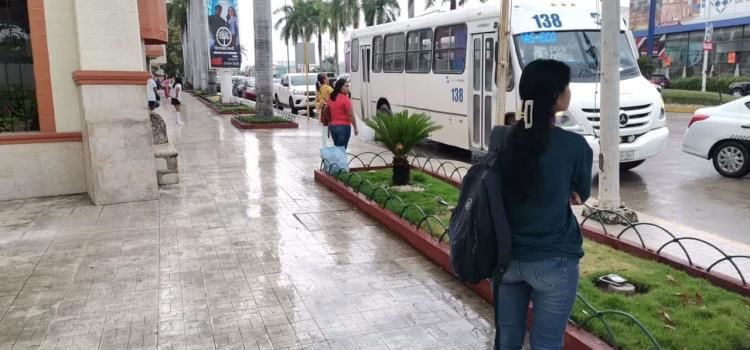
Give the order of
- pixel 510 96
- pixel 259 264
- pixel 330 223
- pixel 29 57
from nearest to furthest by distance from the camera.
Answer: pixel 259 264, pixel 330 223, pixel 29 57, pixel 510 96

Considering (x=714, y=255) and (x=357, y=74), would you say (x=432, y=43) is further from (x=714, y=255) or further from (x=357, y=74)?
(x=714, y=255)

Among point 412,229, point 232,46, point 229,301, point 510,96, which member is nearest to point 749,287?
point 412,229

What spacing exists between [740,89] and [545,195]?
33.4 metres

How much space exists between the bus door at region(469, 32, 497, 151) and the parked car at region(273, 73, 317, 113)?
14.5 m

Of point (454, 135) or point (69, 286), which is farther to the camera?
point (454, 135)

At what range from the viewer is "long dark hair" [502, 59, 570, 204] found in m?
2.64

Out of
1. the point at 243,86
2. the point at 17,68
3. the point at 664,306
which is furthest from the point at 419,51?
the point at 243,86

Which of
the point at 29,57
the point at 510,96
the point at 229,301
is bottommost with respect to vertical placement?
the point at 229,301

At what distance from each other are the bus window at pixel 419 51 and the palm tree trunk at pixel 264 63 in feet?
20.6

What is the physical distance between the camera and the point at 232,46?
88.4 ft

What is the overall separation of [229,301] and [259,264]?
0.89 m

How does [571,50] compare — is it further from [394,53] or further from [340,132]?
[394,53]

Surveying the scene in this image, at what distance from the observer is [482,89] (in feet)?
37.7

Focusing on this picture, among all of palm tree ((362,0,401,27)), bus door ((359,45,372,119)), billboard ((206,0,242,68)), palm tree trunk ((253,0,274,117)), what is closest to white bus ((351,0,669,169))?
bus door ((359,45,372,119))
